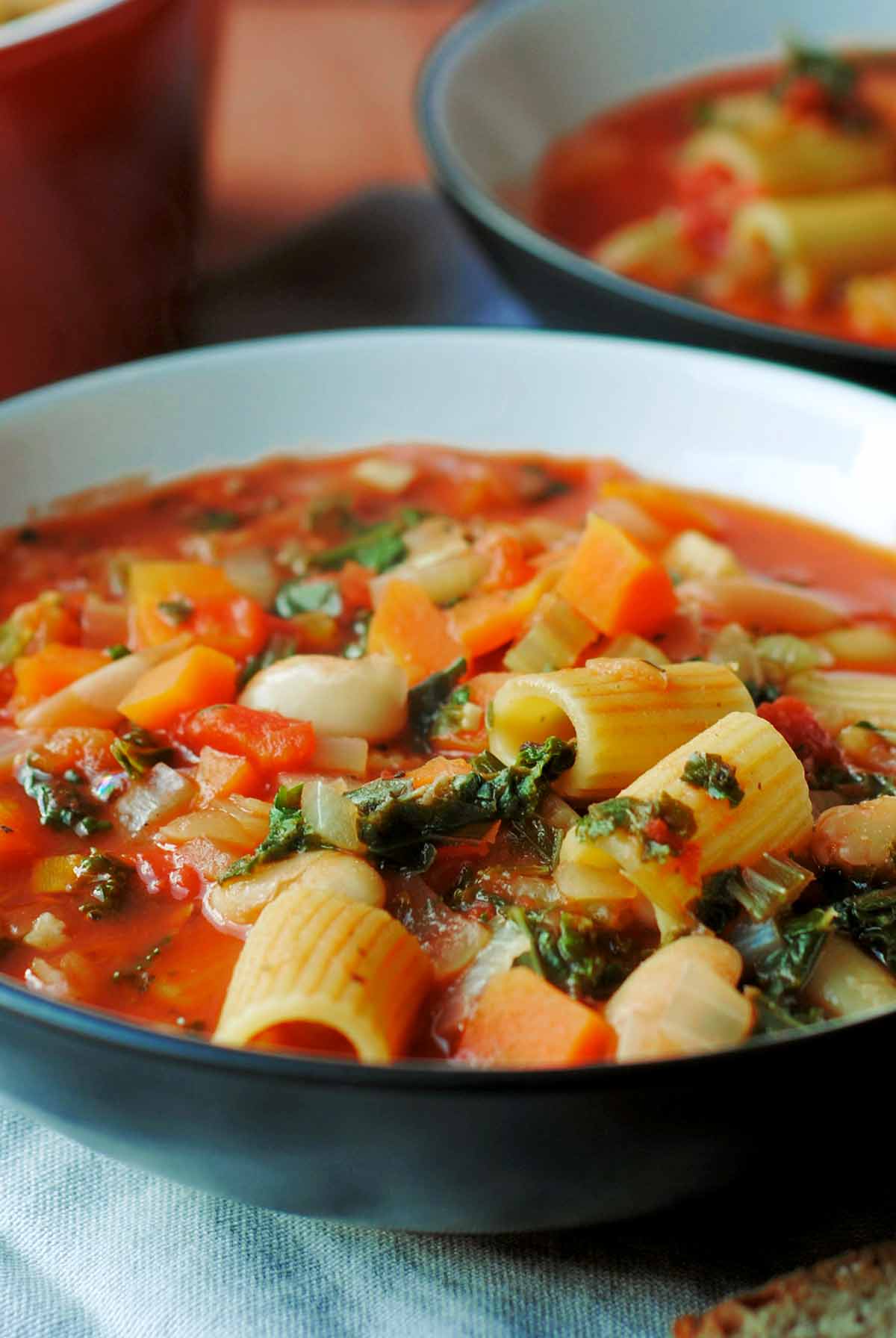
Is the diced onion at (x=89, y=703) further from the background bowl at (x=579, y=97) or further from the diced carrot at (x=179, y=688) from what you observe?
the background bowl at (x=579, y=97)

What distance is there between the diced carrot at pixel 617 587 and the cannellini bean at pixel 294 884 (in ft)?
2.79

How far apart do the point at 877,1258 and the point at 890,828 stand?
69cm

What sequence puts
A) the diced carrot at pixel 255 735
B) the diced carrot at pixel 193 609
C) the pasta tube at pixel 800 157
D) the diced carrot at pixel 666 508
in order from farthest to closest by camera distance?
1. the pasta tube at pixel 800 157
2. the diced carrot at pixel 666 508
3. the diced carrot at pixel 193 609
4. the diced carrot at pixel 255 735

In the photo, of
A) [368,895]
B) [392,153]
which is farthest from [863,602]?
[392,153]

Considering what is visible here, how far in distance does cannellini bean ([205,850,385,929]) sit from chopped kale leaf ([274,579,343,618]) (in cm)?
94

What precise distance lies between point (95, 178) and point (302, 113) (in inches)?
107

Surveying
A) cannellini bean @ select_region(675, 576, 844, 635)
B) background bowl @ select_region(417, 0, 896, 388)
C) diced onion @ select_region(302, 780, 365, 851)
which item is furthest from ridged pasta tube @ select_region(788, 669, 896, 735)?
background bowl @ select_region(417, 0, 896, 388)

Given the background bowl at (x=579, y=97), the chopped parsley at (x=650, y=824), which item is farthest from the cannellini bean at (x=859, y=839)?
the background bowl at (x=579, y=97)

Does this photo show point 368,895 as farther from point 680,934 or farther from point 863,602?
point 863,602

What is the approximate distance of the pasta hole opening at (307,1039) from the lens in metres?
2.50

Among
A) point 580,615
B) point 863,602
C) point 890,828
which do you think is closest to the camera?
point 890,828

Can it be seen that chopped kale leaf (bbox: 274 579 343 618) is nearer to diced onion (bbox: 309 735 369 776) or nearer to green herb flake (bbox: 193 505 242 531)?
green herb flake (bbox: 193 505 242 531)

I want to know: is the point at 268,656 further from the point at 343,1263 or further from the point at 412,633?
the point at 343,1263

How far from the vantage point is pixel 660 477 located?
431 cm
